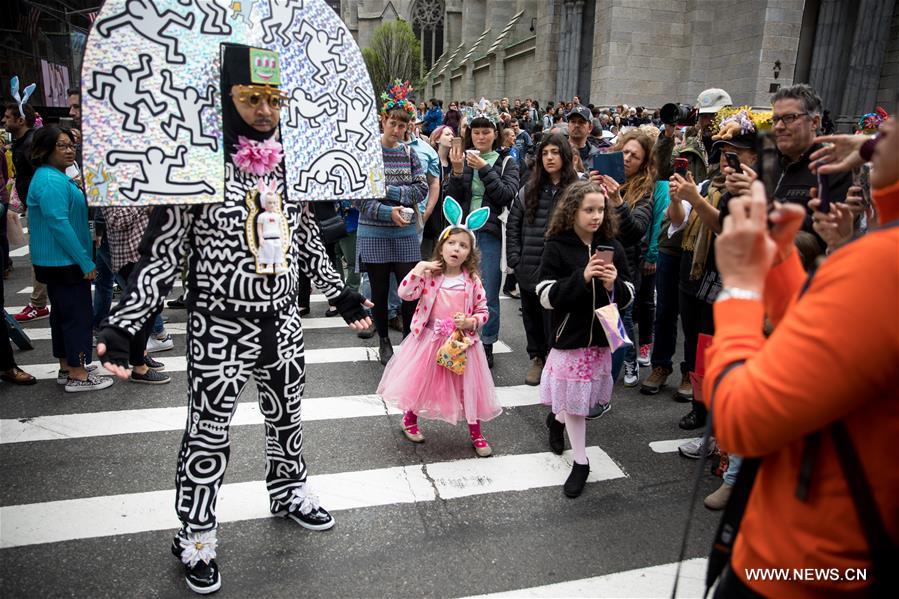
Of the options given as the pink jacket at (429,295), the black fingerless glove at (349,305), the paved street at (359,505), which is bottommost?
the paved street at (359,505)

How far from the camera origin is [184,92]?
2.33 m

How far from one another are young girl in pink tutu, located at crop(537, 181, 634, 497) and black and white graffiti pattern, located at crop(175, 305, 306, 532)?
1.66m

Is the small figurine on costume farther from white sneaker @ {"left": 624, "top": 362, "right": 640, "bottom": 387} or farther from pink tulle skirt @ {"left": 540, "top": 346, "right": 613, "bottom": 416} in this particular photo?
white sneaker @ {"left": 624, "top": 362, "right": 640, "bottom": 387}

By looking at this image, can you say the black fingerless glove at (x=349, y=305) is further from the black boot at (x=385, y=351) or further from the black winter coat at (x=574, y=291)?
the black boot at (x=385, y=351)

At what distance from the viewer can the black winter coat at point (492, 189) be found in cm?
576

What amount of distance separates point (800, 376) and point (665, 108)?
523 centimetres

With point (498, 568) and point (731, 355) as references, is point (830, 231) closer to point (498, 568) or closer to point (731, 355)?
point (731, 355)

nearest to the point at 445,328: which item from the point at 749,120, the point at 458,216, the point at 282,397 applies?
the point at 458,216

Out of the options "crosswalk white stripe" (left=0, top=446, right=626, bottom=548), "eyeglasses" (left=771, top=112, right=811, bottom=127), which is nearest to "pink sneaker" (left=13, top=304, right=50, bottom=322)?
"crosswalk white stripe" (left=0, top=446, right=626, bottom=548)

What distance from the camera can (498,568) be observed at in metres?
2.96

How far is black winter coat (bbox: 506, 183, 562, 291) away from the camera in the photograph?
5.13 m

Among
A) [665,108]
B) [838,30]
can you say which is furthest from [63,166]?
[838,30]

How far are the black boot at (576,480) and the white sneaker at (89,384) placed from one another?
411cm

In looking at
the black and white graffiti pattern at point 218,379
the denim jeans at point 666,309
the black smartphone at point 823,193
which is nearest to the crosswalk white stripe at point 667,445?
the denim jeans at point 666,309
